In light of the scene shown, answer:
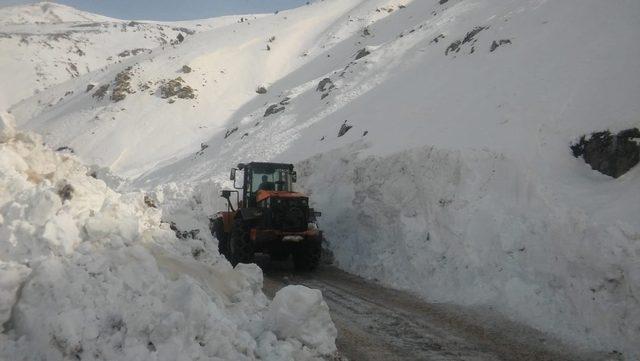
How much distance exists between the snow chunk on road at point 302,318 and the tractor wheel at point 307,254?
597 cm

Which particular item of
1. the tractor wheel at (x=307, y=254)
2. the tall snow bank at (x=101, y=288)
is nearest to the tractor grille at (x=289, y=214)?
the tractor wheel at (x=307, y=254)

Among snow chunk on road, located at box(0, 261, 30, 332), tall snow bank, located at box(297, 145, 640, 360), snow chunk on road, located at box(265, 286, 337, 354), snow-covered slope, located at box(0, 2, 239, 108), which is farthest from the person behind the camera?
snow-covered slope, located at box(0, 2, 239, 108)

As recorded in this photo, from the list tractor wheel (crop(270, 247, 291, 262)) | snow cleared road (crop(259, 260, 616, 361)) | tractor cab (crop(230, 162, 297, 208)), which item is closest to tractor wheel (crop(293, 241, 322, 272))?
tractor wheel (crop(270, 247, 291, 262))

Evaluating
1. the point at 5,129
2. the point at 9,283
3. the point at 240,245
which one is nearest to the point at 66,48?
the point at 240,245

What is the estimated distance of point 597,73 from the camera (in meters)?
→ 13.7

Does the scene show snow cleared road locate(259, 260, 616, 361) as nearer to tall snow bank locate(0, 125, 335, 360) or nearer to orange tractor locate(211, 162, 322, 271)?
tall snow bank locate(0, 125, 335, 360)

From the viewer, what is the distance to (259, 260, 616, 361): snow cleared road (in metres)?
6.76

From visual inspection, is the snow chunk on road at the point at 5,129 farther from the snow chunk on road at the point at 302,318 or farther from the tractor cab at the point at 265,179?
the tractor cab at the point at 265,179

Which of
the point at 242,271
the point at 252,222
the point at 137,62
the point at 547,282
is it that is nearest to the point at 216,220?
the point at 252,222

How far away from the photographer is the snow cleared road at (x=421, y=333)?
6.76 metres

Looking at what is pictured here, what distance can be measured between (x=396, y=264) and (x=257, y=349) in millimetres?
6680

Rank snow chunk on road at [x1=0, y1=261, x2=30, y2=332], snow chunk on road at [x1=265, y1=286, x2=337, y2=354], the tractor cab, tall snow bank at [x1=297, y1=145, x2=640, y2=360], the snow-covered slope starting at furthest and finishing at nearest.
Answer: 1. the snow-covered slope
2. the tractor cab
3. tall snow bank at [x1=297, y1=145, x2=640, y2=360]
4. snow chunk on road at [x1=265, y1=286, x2=337, y2=354]
5. snow chunk on road at [x1=0, y1=261, x2=30, y2=332]

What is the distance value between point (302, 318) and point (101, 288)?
2.31m

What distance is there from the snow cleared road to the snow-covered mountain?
575 mm
